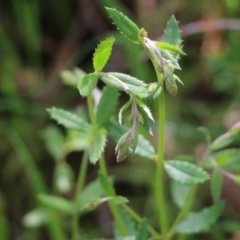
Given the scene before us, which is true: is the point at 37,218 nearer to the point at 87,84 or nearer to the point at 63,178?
the point at 63,178

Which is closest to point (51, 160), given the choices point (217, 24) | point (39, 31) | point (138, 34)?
point (39, 31)

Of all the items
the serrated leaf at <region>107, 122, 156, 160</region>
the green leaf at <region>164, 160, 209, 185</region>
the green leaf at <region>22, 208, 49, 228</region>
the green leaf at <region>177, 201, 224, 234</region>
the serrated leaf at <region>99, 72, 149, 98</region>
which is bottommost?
the green leaf at <region>22, 208, 49, 228</region>

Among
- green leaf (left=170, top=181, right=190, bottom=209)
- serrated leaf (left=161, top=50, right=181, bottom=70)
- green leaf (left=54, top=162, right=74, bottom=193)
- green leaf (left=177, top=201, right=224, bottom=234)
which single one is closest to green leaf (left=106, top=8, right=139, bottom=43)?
serrated leaf (left=161, top=50, right=181, bottom=70)

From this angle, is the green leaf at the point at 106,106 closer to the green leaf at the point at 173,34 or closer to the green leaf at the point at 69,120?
the green leaf at the point at 69,120

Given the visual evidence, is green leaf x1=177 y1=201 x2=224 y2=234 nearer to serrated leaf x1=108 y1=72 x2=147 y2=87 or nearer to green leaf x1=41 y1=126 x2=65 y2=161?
serrated leaf x1=108 y1=72 x2=147 y2=87

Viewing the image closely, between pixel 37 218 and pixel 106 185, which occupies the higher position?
pixel 106 185

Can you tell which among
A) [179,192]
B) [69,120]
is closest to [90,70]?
[179,192]

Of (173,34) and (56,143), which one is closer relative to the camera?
(173,34)
